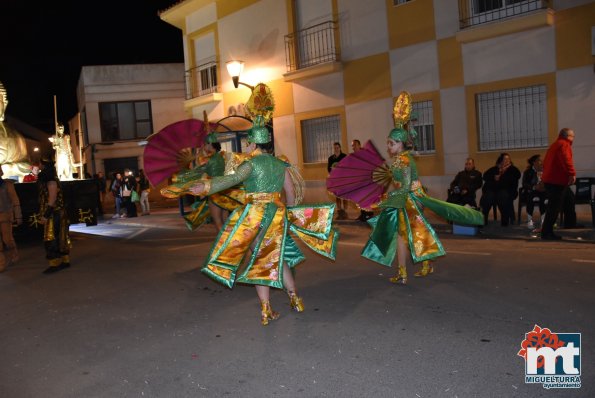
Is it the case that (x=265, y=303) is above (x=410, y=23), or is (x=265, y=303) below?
below

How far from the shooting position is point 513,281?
20.8 feet

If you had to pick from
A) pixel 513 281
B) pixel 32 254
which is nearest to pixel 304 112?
pixel 32 254

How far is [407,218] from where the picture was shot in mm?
6449

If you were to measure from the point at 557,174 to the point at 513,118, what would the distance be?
3.82 m

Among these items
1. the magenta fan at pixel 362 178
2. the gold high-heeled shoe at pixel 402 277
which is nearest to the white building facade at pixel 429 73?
the magenta fan at pixel 362 178

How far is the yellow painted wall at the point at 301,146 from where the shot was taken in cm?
1572

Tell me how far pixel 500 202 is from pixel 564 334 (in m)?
6.57

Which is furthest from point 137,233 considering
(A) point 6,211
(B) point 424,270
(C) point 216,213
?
(B) point 424,270

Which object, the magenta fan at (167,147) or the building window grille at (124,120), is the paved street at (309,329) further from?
the building window grille at (124,120)

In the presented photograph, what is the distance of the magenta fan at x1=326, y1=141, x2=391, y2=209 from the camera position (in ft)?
22.4

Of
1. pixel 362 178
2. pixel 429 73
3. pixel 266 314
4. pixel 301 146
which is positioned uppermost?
pixel 429 73

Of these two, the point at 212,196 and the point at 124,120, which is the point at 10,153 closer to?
the point at 212,196

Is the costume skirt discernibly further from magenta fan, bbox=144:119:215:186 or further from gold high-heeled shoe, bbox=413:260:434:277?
magenta fan, bbox=144:119:215:186

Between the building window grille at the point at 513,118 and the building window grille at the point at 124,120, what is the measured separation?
20.0 m
